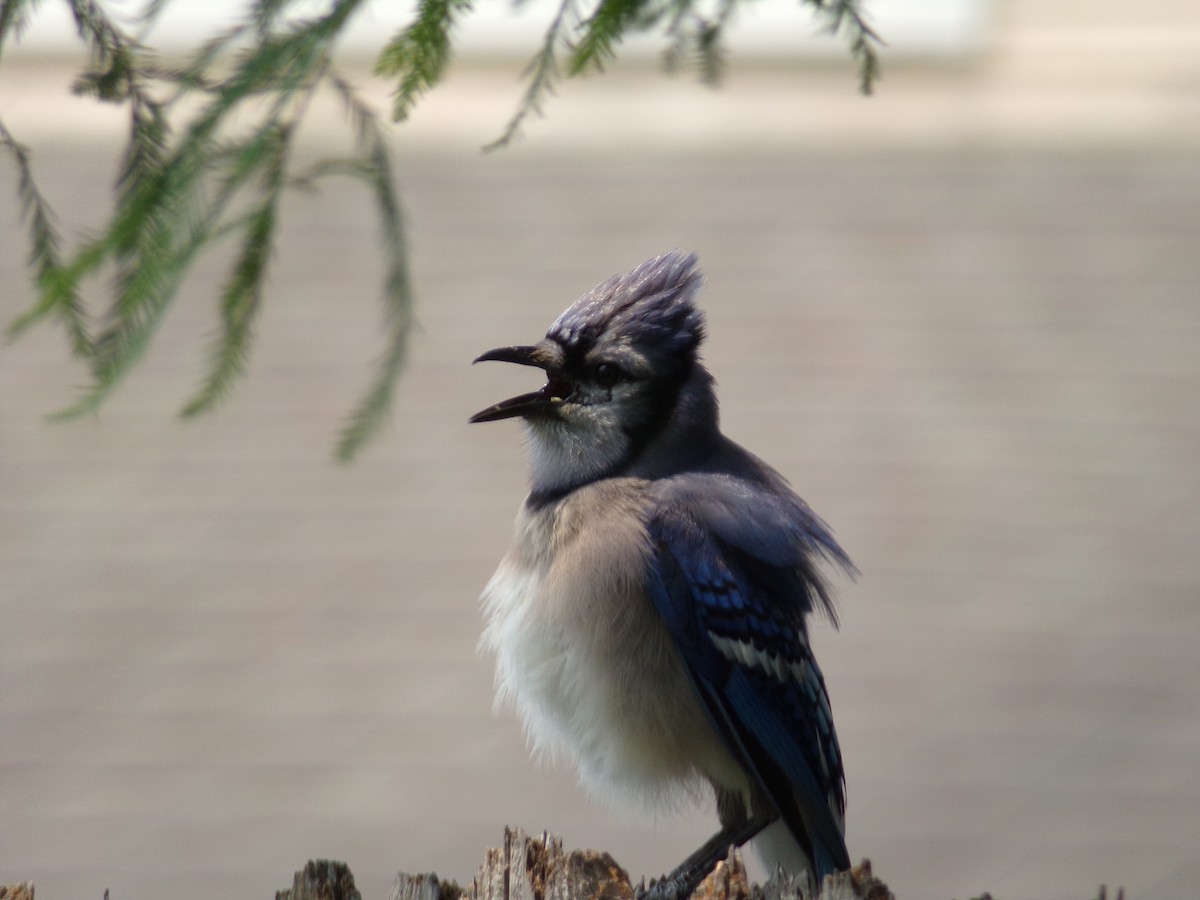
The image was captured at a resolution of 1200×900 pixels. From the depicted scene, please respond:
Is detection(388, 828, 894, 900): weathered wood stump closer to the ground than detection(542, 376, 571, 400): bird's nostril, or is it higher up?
closer to the ground

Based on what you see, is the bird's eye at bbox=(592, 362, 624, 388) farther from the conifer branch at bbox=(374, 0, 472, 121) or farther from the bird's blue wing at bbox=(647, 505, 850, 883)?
the conifer branch at bbox=(374, 0, 472, 121)

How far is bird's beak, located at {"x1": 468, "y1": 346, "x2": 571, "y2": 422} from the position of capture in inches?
102

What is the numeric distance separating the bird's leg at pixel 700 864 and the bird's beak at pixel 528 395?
2.83ft

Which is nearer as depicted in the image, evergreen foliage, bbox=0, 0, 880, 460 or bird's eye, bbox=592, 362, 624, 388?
evergreen foliage, bbox=0, 0, 880, 460

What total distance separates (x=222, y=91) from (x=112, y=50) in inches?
13.7

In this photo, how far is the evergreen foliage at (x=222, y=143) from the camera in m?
1.85

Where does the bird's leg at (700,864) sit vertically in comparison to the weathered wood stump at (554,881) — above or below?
above

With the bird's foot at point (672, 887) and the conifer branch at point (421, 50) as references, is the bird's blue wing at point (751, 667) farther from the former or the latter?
the conifer branch at point (421, 50)

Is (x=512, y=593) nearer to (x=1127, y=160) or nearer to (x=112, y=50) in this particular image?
(x=112, y=50)

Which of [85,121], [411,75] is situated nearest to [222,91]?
[411,75]

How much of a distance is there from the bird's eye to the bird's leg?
0.86 meters

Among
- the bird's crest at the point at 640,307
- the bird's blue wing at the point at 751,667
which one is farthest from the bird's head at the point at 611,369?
the bird's blue wing at the point at 751,667

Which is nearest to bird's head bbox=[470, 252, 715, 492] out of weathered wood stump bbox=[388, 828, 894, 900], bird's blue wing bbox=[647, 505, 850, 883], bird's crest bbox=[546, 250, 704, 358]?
bird's crest bbox=[546, 250, 704, 358]

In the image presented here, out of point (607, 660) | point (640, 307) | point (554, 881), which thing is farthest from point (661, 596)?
point (554, 881)
